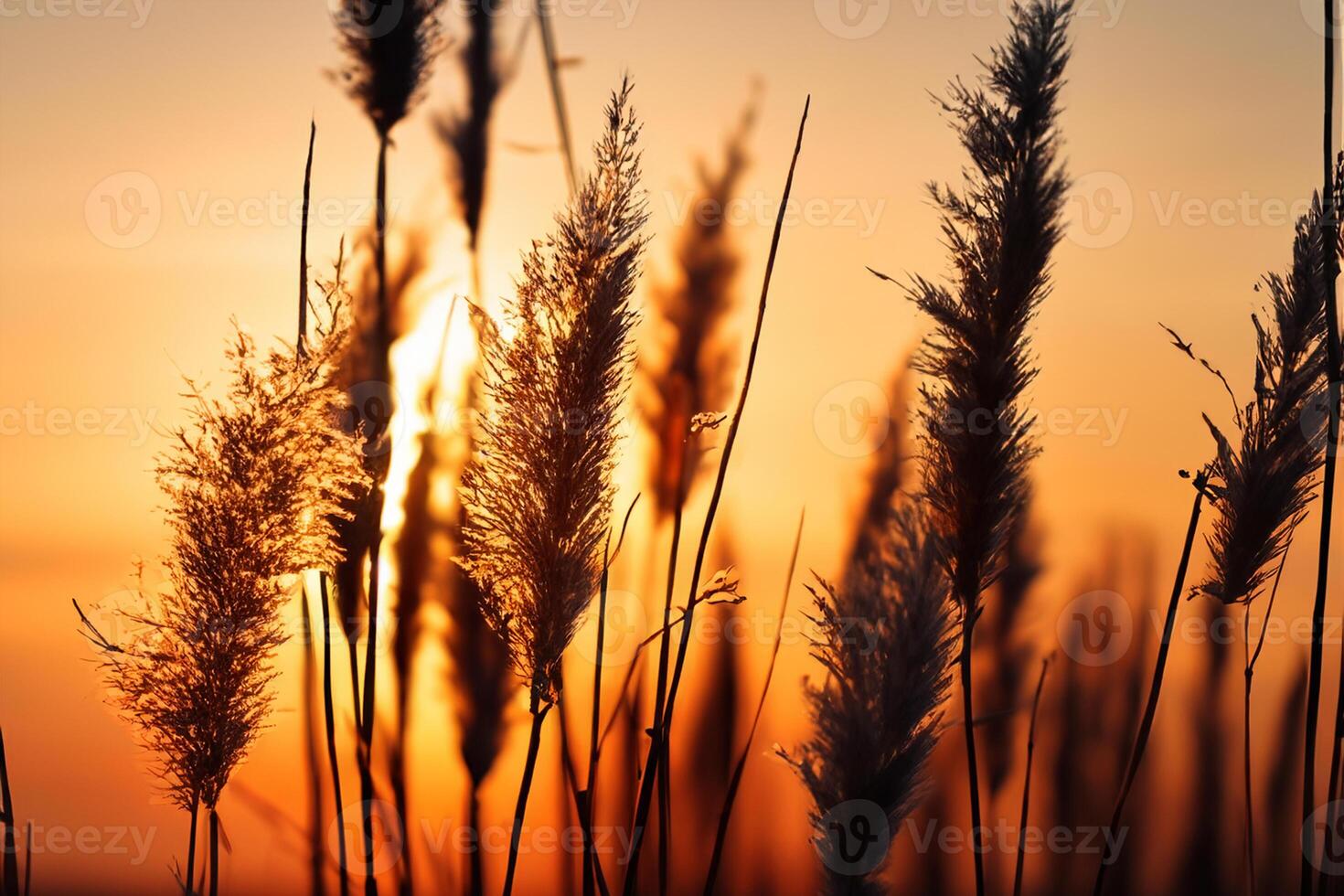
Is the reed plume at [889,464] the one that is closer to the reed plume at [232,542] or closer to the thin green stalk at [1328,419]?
the thin green stalk at [1328,419]

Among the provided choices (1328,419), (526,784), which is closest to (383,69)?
(526,784)

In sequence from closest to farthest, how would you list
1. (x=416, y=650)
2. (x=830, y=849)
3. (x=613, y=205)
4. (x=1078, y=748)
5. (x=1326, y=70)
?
(x=830, y=849), (x=613, y=205), (x=1326, y=70), (x=416, y=650), (x=1078, y=748)

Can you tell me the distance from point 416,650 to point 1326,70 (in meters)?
2.14

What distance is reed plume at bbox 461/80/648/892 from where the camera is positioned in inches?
69.3

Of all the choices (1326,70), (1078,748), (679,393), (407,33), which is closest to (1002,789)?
(1078,748)

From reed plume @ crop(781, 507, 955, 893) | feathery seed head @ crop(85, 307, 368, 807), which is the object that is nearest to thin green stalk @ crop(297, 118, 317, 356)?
feathery seed head @ crop(85, 307, 368, 807)

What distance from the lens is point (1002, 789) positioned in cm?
330

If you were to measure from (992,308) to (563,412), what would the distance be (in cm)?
72

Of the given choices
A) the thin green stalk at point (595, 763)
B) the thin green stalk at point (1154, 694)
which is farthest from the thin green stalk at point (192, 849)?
the thin green stalk at point (1154, 694)

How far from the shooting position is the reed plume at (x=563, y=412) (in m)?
1.76

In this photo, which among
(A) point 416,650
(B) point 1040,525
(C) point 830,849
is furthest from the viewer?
(B) point 1040,525

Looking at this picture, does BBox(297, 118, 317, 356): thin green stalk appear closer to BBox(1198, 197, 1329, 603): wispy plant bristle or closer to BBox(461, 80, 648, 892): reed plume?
BBox(461, 80, 648, 892): reed plume

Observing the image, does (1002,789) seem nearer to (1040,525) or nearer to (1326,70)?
(1040,525)

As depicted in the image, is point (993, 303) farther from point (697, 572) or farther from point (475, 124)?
point (475, 124)
